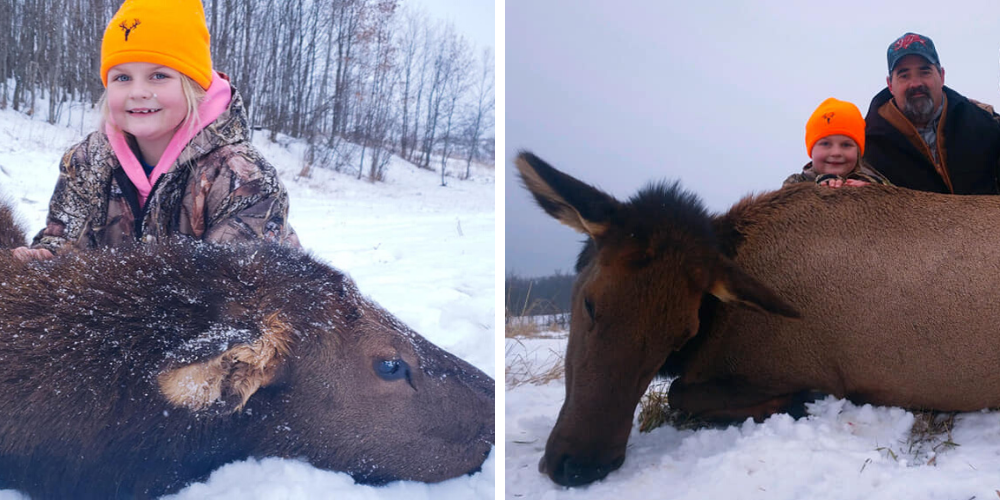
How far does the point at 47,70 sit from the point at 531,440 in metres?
9.49

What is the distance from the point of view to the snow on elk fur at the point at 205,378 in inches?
100

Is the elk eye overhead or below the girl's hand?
below

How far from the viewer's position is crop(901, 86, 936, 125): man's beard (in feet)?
16.5

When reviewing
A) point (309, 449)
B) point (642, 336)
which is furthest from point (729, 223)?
point (309, 449)

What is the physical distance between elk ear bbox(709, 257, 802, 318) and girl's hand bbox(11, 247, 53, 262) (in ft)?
10.6

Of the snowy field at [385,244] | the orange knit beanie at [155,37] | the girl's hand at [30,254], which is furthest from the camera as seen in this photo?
the orange knit beanie at [155,37]

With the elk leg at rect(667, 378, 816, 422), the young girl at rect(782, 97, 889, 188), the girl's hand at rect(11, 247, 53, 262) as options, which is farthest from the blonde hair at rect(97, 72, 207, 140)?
the young girl at rect(782, 97, 889, 188)

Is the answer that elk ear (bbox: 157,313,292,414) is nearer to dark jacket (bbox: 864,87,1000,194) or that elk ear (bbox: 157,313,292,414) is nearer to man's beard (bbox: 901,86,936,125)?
dark jacket (bbox: 864,87,1000,194)

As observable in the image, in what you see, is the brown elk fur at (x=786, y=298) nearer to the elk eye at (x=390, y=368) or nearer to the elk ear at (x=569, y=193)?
the elk ear at (x=569, y=193)

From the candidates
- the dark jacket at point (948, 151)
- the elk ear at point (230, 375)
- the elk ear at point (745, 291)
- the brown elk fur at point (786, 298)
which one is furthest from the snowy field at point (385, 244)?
the dark jacket at point (948, 151)

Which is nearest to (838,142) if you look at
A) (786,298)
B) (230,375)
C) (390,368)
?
(786,298)

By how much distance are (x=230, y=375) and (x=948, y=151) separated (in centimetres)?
520

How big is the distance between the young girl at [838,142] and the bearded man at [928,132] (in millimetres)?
400

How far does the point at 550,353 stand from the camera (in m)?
5.18
